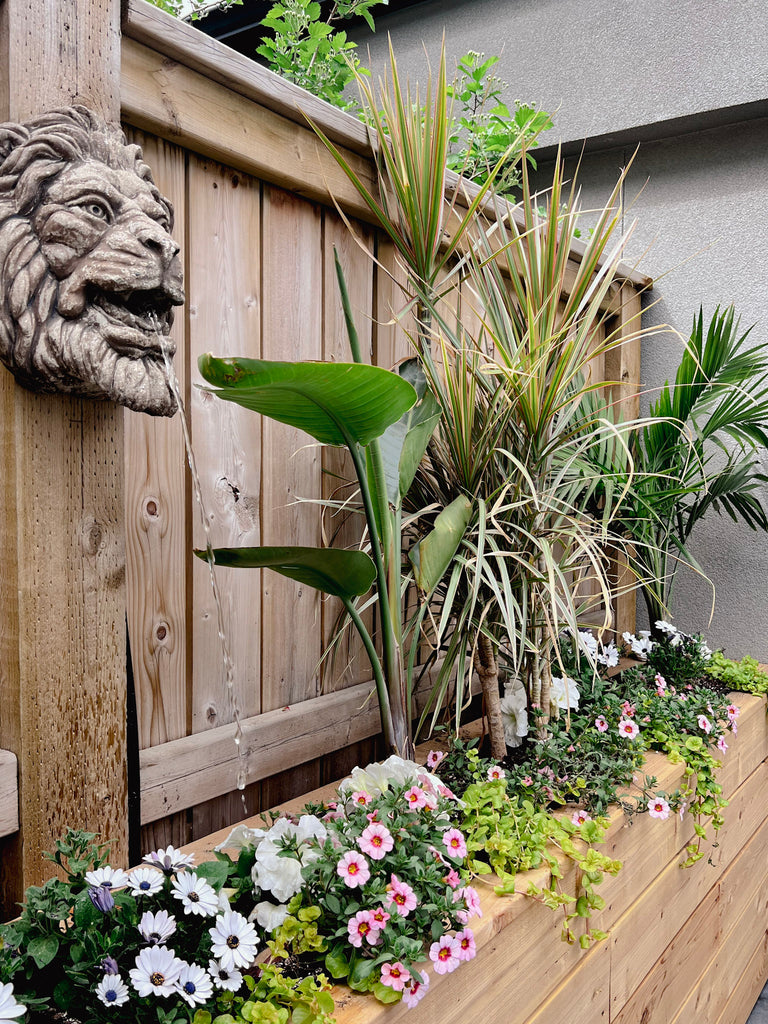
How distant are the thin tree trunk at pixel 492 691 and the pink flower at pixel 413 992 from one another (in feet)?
2.50

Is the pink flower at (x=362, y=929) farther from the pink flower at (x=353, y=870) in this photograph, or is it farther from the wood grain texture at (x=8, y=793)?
the wood grain texture at (x=8, y=793)

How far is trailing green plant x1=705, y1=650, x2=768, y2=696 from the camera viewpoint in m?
2.49

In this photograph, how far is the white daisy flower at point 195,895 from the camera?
87 cm

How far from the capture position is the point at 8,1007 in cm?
71

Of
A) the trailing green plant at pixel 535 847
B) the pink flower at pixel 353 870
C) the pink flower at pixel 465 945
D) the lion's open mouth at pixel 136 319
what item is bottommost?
the trailing green plant at pixel 535 847

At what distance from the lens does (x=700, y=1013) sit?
2004mm

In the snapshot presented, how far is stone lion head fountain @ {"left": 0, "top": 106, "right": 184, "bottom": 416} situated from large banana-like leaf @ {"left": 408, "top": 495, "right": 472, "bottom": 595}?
0.60 m

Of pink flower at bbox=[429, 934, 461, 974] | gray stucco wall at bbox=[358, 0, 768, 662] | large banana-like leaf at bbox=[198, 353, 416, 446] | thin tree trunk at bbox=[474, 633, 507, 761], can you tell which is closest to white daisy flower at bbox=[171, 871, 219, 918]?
pink flower at bbox=[429, 934, 461, 974]

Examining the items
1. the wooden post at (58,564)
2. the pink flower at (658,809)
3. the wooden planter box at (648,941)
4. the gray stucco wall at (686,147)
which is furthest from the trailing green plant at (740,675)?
the wooden post at (58,564)

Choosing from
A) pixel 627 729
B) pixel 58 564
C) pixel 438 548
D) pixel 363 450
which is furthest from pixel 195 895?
pixel 627 729

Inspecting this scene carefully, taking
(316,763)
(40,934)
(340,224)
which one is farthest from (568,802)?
(340,224)

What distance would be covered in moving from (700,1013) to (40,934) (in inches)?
73.0

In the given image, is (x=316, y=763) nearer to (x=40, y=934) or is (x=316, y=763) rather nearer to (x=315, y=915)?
(x=315, y=915)

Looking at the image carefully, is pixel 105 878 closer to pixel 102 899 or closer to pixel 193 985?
pixel 102 899
